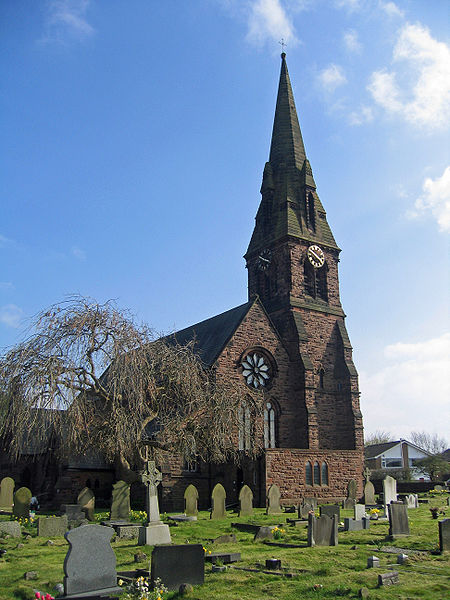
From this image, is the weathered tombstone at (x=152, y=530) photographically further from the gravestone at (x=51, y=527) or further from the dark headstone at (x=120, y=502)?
the dark headstone at (x=120, y=502)

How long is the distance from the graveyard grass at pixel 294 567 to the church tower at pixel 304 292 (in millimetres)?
16980

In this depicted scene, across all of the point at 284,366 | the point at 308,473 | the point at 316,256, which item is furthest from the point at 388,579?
the point at 316,256

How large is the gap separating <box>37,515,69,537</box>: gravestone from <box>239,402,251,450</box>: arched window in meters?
10.8

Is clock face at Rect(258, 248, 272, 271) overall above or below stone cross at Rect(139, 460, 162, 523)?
above

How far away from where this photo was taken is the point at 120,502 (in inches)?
812

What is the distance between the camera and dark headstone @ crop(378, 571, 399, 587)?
970 cm

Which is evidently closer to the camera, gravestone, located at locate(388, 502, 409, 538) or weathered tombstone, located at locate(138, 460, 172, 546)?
weathered tombstone, located at locate(138, 460, 172, 546)

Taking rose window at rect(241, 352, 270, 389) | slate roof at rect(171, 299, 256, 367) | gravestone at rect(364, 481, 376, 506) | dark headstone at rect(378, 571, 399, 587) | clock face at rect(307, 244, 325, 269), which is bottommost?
dark headstone at rect(378, 571, 399, 587)

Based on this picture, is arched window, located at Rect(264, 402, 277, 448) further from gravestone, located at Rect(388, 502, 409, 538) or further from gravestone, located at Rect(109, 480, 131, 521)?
gravestone, located at Rect(388, 502, 409, 538)

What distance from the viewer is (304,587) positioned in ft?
31.9

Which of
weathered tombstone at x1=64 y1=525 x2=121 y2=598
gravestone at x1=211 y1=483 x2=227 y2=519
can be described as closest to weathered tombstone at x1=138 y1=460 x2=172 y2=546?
weathered tombstone at x1=64 y1=525 x2=121 y2=598

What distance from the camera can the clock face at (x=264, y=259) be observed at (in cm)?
3994

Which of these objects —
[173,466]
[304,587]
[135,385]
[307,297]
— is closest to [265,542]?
[304,587]

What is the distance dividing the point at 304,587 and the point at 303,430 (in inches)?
951
